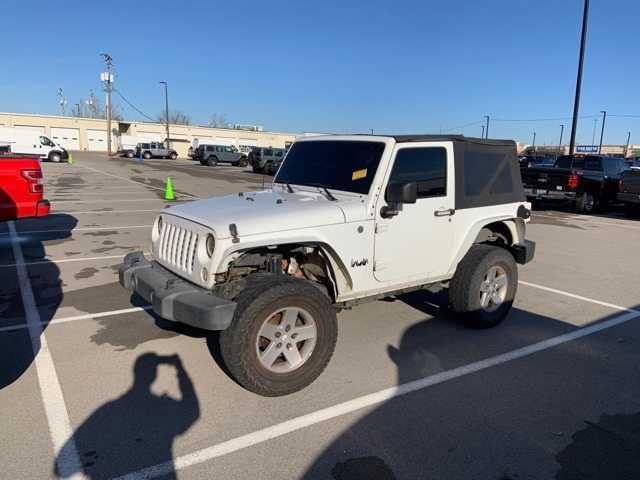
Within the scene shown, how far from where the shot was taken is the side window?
4.38 meters

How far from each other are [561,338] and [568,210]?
13937 millimetres

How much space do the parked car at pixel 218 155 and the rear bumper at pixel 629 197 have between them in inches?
1461

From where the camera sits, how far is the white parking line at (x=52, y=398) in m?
2.90

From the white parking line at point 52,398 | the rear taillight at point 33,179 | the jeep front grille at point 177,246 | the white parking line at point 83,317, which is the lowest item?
the white parking line at point 52,398

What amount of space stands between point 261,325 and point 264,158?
109 feet

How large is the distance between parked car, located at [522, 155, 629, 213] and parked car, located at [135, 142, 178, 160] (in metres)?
48.5

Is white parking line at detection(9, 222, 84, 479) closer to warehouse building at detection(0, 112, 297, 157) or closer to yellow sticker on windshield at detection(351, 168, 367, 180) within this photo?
yellow sticker on windshield at detection(351, 168, 367, 180)

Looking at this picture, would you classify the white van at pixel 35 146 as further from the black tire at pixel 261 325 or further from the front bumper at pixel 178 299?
the black tire at pixel 261 325

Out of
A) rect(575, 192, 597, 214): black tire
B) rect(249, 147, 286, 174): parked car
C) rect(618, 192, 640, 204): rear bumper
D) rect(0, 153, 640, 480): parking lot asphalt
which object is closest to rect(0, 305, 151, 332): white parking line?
rect(0, 153, 640, 480): parking lot asphalt

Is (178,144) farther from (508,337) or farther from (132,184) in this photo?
(508,337)

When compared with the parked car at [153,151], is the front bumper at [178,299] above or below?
below

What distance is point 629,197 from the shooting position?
48.0 ft

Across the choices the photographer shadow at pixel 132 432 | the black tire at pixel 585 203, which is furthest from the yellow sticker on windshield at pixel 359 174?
the black tire at pixel 585 203

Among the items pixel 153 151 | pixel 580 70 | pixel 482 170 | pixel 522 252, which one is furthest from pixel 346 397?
pixel 153 151
